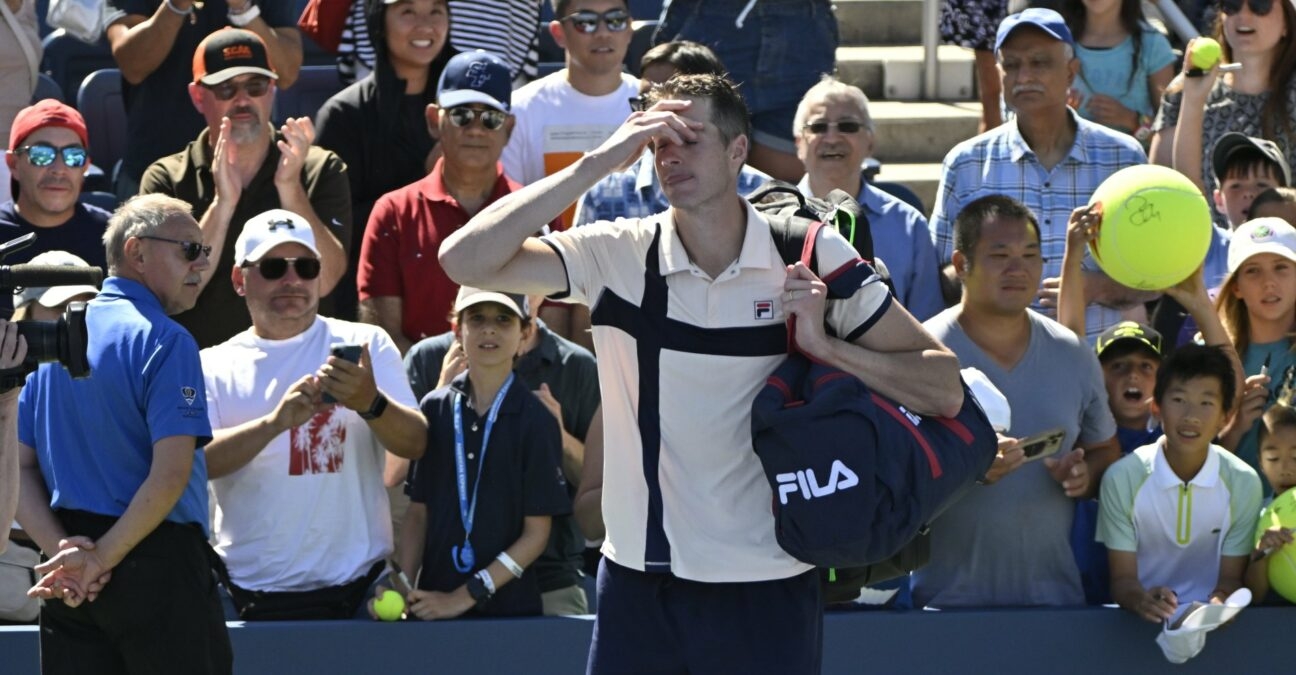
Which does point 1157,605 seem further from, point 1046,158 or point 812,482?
point 812,482

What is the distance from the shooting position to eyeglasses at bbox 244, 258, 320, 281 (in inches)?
257

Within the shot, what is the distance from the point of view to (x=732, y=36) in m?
8.56

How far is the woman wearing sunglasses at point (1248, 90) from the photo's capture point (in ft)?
27.2

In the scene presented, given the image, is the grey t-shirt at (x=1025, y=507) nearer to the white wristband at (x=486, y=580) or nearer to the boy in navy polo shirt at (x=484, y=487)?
the boy in navy polo shirt at (x=484, y=487)

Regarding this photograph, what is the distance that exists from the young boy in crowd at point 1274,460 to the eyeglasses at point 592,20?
127 inches

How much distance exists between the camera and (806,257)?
4.54 m

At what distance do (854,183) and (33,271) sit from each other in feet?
12.9

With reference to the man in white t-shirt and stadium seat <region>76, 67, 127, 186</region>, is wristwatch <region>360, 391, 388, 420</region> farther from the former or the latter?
stadium seat <region>76, 67, 127, 186</region>

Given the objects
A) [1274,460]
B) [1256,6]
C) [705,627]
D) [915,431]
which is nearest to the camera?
[915,431]

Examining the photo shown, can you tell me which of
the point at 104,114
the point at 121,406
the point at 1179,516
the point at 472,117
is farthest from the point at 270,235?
the point at 1179,516

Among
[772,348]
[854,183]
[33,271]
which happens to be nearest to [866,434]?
[772,348]

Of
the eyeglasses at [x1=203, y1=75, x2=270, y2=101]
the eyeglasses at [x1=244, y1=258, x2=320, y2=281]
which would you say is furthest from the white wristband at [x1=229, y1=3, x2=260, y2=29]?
the eyeglasses at [x1=244, y1=258, x2=320, y2=281]

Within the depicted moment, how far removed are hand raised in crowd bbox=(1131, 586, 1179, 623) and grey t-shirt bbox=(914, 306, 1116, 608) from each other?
273 mm

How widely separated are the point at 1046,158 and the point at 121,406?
12.9 feet
